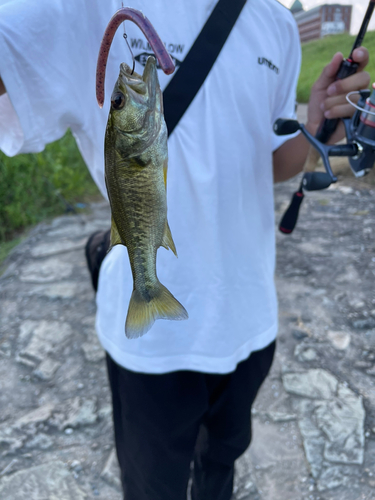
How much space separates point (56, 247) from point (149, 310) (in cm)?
416

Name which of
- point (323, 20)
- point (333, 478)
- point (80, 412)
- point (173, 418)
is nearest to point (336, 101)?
point (173, 418)

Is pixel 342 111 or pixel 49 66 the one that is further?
pixel 342 111

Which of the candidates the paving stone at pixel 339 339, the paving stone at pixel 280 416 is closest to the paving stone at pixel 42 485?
the paving stone at pixel 280 416

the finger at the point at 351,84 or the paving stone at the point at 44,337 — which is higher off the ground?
the finger at the point at 351,84

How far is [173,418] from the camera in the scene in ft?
4.52

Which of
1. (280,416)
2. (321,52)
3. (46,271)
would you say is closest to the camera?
(280,416)

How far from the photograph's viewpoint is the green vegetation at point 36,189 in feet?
17.1

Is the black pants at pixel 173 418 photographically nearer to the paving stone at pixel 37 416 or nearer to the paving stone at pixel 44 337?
the paving stone at pixel 37 416

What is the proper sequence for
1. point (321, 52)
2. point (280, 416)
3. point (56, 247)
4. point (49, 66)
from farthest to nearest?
point (56, 247) → point (321, 52) → point (280, 416) → point (49, 66)

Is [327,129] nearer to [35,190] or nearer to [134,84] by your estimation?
[134,84]

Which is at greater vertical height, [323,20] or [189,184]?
[189,184]

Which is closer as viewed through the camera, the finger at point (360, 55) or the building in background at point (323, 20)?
the finger at point (360, 55)

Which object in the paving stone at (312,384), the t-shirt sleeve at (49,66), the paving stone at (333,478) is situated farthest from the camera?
the paving stone at (312,384)

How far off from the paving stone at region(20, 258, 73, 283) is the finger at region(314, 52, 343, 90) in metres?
3.23
